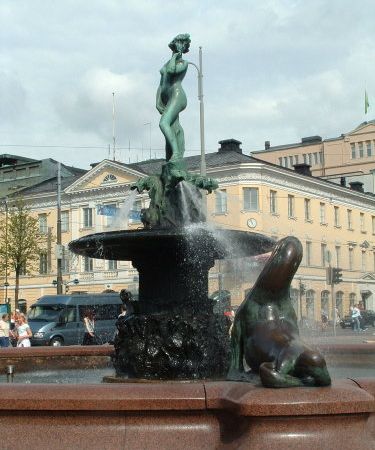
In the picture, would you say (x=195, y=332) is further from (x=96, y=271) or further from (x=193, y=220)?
(x=96, y=271)

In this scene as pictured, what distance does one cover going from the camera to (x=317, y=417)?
480 centimetres

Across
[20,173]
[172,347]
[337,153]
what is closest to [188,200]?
[172,347]

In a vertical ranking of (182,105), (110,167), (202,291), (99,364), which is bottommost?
(99,364)

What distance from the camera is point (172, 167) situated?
30.1 feet

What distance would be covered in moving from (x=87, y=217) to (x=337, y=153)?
35.3m

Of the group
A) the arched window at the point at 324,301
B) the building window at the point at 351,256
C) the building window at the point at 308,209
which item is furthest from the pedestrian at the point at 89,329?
the building window at the point at 351,256

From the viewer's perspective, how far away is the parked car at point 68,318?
28.5 m

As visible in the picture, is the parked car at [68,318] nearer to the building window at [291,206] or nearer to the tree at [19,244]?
the tree at [19,244]

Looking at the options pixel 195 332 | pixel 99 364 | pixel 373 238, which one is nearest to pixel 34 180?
pixel 373 238

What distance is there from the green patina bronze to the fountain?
0.9 inches

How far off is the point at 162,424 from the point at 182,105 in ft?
17.2

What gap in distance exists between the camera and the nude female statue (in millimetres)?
9516

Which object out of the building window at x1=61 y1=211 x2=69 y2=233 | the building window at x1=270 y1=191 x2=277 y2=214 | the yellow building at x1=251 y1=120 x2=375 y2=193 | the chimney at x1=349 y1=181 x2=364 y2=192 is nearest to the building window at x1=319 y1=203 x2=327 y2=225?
the building window at x1=270 y1=191 x2=277 y2=214

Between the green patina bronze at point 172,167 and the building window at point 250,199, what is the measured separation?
135 feet
